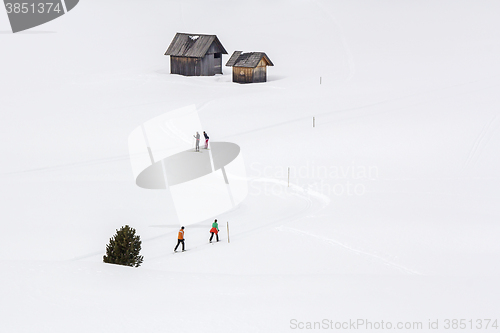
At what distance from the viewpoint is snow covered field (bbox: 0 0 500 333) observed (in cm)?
1203

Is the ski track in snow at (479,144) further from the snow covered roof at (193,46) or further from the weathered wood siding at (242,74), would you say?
the snow covered roof at (193,46)

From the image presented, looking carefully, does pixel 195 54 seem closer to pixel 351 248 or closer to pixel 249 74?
pixel 249 74

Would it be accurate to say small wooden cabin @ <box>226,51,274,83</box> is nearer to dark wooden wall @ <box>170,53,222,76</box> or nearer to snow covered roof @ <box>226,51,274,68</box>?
snow covered roof @ <box>226,51,274,68</box>

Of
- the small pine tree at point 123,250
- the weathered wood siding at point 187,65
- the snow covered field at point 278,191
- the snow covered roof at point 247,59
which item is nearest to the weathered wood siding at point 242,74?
the snow covered roof at point 247,59

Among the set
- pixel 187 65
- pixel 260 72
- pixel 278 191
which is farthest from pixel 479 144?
pixel 187 65

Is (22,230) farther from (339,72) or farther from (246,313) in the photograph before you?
(339,72)

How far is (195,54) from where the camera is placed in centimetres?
4938

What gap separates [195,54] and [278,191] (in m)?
27.3

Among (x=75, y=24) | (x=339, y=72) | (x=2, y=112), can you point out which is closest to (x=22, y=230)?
(x=2, y=112)

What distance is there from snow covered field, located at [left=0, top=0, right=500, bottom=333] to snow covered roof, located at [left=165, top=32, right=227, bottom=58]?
2204 mm

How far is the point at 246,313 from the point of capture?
38.2ft

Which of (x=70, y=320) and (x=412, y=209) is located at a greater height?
(x=70, y=320)

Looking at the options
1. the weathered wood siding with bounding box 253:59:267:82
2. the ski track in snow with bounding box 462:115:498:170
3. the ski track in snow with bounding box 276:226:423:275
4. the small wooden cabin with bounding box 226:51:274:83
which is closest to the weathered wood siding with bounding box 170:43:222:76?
the small wooden cabin with bounding box 226:51:274:83

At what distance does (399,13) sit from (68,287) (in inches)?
2869
